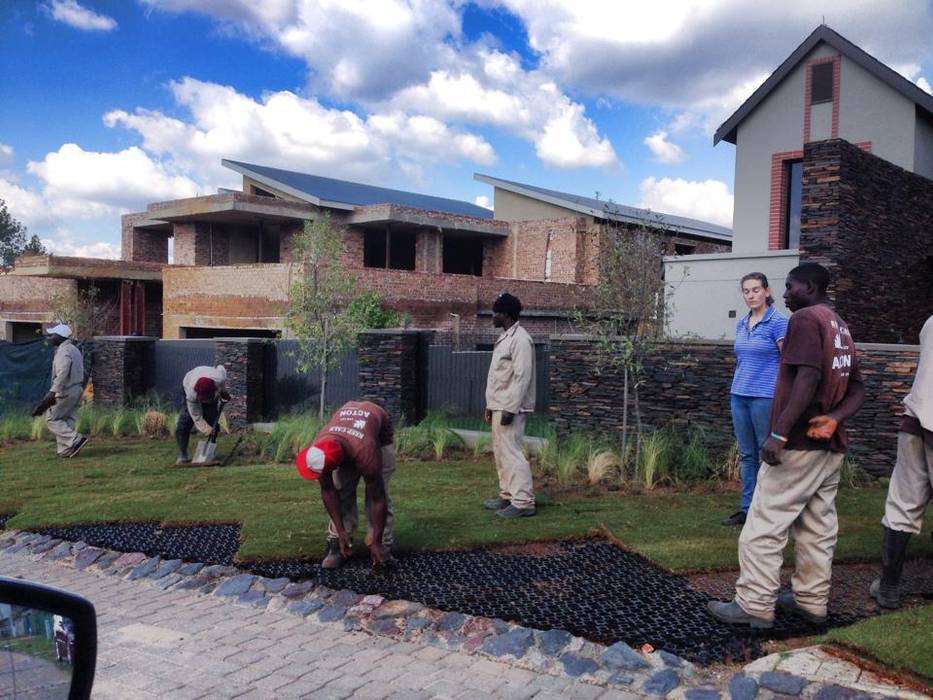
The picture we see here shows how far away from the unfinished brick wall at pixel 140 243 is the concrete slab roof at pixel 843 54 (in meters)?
24.1

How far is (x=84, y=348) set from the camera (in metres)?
17.2

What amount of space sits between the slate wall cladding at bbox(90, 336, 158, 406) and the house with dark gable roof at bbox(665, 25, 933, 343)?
10.6 meters

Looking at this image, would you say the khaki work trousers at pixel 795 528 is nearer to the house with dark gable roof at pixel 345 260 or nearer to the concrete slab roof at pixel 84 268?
the house with dark gable roof at pixel 345 260

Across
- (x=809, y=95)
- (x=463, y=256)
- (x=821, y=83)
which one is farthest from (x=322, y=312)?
(x=463, y=256)

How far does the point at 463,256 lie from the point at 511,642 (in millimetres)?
30994

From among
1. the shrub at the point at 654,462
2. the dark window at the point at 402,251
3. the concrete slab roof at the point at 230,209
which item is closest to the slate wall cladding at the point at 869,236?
the shrub at the point at 654,462

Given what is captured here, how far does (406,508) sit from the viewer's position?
304 inches

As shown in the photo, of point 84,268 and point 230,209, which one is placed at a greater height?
point 230,209

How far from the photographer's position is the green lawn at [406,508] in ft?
21.1

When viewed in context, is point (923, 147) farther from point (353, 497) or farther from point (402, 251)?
point (402, 251)

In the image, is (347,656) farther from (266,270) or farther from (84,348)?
(266,270)

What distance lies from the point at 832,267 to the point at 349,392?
7921 mm

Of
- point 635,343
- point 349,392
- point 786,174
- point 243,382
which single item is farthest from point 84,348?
point 786,174

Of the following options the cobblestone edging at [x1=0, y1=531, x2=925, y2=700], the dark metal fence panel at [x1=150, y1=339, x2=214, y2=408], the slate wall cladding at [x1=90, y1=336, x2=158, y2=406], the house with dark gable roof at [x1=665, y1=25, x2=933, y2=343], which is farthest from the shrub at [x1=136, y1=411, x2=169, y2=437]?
the house with dark gable roof at [x1=665, y1=25, x2=933, y2=343]
